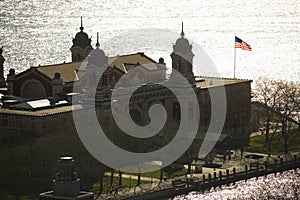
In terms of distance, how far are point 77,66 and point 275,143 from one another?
1705 centimetres

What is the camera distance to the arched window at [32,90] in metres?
101

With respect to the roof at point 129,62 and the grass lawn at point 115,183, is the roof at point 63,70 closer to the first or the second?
the roof at point 129,62

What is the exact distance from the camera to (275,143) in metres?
98.7

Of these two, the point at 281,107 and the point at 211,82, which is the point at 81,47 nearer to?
the point at 211,82

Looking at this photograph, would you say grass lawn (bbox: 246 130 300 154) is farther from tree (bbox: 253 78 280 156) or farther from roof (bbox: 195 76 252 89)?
roof (bbox: 195 76 252 89)

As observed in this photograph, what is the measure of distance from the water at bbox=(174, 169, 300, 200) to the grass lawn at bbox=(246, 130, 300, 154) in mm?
7420

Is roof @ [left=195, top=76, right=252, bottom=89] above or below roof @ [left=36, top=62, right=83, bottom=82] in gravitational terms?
below

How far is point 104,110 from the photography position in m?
95.4

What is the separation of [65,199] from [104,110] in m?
36.0

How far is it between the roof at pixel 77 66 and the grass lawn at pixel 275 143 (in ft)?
38.3

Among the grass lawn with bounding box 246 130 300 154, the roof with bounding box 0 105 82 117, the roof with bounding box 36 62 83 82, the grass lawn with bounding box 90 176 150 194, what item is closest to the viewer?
the grass lawn with bounding box 90 176 150 194

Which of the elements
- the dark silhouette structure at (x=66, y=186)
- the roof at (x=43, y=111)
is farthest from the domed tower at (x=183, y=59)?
the dark silhouette structure at (x=66, y=186)

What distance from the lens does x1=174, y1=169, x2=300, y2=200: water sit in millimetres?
80688

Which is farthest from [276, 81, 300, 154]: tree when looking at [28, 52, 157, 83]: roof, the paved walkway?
[28, 52, 157, 83]: roof
